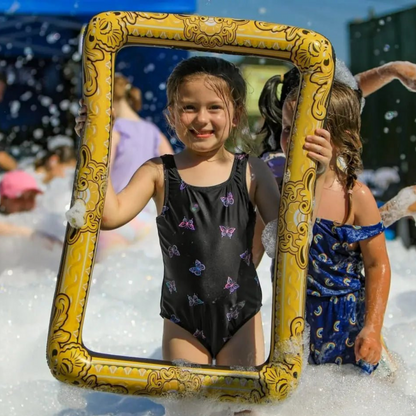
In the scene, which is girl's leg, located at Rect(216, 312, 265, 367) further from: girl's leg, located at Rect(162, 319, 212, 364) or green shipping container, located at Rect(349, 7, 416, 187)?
green shipping container, located at Rect(349, 7, 416, 187)

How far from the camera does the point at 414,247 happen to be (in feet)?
15.0

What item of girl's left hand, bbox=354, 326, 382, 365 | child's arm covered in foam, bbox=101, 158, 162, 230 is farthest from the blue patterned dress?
child's arm covered in foam, bbox=101, 158, 162, 230

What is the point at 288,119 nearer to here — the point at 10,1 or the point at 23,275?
the point at 23,275

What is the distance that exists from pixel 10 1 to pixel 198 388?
16.5ft

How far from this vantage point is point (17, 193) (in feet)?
17.9

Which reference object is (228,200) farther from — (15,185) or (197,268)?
(15,185)

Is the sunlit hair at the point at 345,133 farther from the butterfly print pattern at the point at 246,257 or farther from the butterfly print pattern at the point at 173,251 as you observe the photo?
the butterfly print pattern at the point at 173,251

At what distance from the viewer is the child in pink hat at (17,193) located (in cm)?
541

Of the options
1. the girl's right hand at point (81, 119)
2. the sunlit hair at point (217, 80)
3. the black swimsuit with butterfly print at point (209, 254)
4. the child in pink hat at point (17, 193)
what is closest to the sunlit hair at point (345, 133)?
the sunlit hair at point (217, 80)

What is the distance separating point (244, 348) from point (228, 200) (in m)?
0.44

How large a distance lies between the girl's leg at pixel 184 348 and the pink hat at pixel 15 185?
3.54 m

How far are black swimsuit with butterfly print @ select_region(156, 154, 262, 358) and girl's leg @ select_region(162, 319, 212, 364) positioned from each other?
17mm

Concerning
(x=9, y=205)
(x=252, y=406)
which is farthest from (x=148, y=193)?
(x=9, y=205)

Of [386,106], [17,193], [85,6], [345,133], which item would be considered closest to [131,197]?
[345,133]
